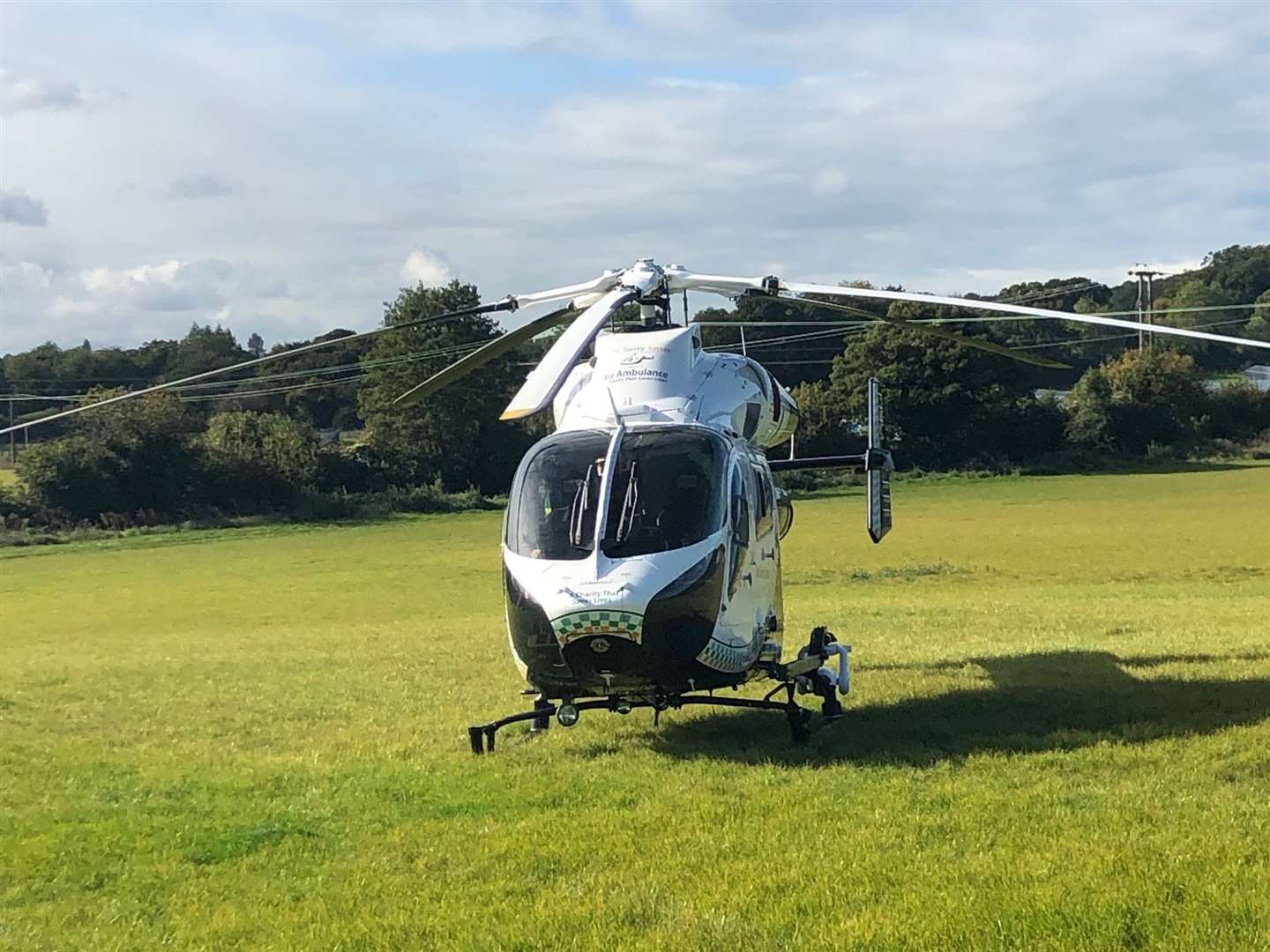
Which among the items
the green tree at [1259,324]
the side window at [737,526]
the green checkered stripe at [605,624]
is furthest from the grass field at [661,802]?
the green tree at [1259,324]

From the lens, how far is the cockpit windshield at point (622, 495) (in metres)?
10.2

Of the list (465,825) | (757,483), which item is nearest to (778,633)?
(757,483)

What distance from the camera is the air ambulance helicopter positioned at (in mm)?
9750

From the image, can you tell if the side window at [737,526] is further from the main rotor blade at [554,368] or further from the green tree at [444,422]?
the green tree at [444,422]

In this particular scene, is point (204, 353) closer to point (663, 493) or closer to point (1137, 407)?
point (1137, 407)

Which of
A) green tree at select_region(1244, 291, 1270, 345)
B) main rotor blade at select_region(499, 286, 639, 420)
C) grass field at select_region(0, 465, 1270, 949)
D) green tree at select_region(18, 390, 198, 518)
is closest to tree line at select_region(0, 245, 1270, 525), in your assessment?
green tree at select_region(18, 390, 198, 518)

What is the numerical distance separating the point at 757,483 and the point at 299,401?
9216 cm

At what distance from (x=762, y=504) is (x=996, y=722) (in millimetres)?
2790

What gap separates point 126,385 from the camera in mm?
92812

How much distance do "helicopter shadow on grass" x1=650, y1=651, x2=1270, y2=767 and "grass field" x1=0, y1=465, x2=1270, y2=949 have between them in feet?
0.16

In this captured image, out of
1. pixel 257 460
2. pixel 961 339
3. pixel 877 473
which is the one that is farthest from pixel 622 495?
pixel 257 460

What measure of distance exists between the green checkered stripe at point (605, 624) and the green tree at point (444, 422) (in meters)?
60.8

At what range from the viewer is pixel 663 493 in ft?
34.4

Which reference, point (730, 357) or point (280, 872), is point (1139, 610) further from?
point (280, 872)
